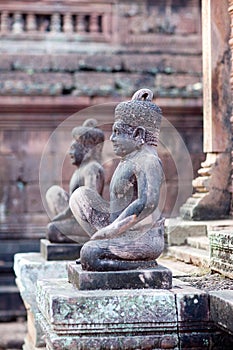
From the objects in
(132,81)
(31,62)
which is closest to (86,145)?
(132,81)

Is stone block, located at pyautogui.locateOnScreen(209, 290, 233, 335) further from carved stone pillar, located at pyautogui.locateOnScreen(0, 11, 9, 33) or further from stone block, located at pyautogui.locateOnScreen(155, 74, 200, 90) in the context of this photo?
carved stone pillar, located at pyautogui.locateOnScreen(0, 11, 9, 33)

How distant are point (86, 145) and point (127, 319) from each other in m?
3.12

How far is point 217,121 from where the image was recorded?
23.5 feet

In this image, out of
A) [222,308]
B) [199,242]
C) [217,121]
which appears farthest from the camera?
[217,121]

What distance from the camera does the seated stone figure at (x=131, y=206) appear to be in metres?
4.18

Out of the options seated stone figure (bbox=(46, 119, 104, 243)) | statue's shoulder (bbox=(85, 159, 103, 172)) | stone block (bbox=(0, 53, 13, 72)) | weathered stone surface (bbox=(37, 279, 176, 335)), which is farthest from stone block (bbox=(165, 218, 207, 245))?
stone block (bbox=(0, 53, 13, 72))

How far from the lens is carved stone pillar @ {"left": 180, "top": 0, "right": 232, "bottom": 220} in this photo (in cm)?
712

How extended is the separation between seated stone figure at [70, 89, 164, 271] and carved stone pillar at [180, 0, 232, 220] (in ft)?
8.69

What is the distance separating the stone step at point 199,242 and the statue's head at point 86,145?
1.18 m

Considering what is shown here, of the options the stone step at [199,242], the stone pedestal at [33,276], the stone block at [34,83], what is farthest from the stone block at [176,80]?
the stone pedestal at [33,276]

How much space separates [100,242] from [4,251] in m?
5.83

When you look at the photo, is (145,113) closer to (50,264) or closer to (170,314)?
(170,314)

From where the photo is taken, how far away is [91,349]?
3.91 metres

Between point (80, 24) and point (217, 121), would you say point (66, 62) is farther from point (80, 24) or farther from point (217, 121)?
point (217, 121)
